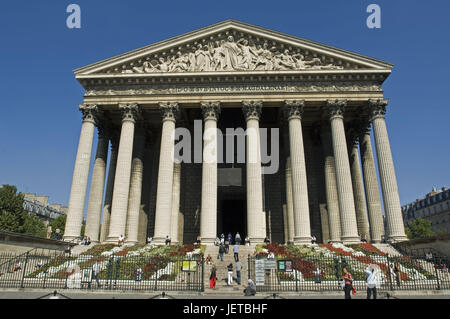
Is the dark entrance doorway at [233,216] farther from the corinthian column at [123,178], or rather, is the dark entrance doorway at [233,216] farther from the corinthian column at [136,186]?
the corinthian column at [123,178]

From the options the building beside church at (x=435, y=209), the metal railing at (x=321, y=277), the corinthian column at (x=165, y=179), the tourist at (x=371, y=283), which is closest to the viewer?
the tourist at (x=371, y=283)

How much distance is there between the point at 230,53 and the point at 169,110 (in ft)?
25.6

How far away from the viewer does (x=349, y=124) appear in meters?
34.7

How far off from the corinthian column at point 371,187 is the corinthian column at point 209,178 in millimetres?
14482

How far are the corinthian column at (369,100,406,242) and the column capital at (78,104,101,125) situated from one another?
2450cm

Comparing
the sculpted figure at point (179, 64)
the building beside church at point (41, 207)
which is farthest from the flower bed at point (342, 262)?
the building beside church at point (41, 207)

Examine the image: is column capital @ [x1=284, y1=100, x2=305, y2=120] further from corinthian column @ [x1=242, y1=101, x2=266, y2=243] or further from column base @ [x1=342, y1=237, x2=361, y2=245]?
column base @ [x1=342, y1=237, x2=361, y2=245]

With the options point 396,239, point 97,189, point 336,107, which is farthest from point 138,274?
point 336,107

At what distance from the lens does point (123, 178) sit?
28.1 meters

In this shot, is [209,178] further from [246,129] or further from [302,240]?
[302,240]

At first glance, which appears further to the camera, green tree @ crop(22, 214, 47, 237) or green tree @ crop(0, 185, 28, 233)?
green tree @ crop(22, 214, 47, 237)

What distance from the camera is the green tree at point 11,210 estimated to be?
149 feet

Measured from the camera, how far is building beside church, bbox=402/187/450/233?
7094cm

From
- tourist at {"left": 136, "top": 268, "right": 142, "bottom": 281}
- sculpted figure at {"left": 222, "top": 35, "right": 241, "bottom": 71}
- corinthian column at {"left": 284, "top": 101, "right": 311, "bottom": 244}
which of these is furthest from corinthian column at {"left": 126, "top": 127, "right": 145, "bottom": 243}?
corinthian column at {"left": 284, "top": 101, "right": 311, "bottom": 244}
